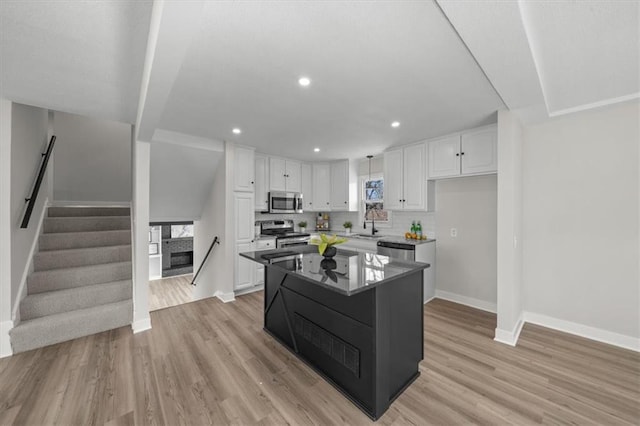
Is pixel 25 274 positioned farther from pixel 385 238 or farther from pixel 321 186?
pixel 385 238

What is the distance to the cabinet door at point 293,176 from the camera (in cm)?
513

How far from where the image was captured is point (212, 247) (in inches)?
180

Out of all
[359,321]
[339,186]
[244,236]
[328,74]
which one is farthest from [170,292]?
[328,74]

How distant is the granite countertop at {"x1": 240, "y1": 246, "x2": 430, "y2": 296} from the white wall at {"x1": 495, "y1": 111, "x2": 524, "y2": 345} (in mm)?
1293

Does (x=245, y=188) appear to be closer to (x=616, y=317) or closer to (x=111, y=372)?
(x=111, y=372)

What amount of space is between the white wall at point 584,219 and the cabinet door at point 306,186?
12.1 ft

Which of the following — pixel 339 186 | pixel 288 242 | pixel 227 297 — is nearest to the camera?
pixel 227 297

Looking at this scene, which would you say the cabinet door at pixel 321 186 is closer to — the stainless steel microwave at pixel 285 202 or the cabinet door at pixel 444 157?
the stainless steel microwave at pixel 285 202

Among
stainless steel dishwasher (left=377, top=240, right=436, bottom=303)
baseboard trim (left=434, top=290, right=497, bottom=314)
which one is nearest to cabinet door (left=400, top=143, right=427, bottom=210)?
stainless steel dishwasher (left=377, top=240, right=436, bottom=303)

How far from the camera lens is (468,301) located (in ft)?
12.5

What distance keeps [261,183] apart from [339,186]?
164 centimetres

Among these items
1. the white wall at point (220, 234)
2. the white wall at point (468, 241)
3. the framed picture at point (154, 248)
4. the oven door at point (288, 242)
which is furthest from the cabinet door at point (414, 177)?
the framed picture at point (154, 248)

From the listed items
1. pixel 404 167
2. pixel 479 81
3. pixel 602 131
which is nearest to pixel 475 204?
pixel 404 167

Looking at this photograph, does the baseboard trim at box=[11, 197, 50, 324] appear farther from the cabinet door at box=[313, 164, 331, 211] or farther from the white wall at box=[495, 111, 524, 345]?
the white wall at box=[495, 111, 524, 345]
